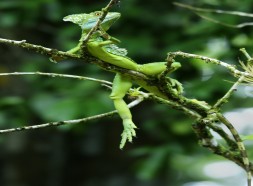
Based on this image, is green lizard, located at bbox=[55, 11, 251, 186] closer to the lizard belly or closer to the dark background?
the lizard belly

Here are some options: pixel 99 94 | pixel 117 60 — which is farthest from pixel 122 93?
pixel 99 94

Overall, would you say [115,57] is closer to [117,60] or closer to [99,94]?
[117,60]

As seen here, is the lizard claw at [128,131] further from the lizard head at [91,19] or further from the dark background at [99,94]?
the dark background at [99,94]

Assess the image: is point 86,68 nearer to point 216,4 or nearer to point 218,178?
point 216,4

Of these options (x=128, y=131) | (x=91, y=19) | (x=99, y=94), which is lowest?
(x=99, y=94)

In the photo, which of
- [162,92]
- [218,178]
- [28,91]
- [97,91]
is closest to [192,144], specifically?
[97,91]

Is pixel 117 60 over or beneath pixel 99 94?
over

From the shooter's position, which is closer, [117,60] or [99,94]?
[117,60]
